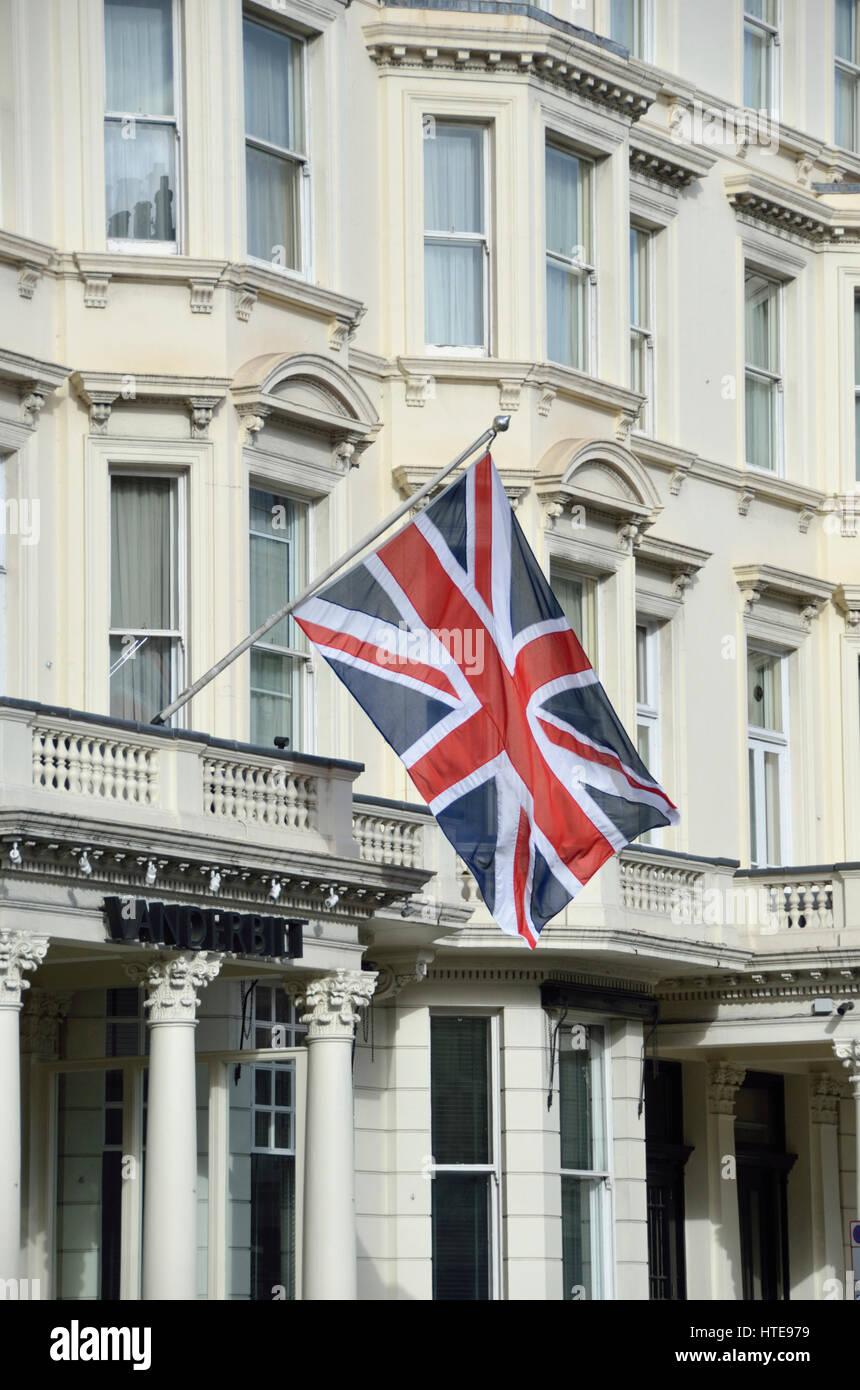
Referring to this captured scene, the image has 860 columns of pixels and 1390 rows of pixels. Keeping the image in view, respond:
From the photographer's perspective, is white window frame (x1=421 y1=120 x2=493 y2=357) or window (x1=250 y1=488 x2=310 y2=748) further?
white window frame (x1=421 y1=120 x2=493 y2=357)

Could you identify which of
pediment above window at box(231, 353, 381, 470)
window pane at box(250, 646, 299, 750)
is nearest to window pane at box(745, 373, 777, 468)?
pediment above window at box(231, 353, 381, 470)

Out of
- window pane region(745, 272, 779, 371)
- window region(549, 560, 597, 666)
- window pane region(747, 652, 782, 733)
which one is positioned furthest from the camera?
window pane region(745, 272, 779, 371)

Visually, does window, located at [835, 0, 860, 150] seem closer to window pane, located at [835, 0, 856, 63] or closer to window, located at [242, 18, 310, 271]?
window pane, located at [835, 0, 856, 63]

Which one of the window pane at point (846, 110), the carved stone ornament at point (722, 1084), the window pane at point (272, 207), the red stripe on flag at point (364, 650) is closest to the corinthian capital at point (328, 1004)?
the red stripe on flag at point (364, 650)

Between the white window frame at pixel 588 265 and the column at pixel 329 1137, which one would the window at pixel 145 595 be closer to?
the column at pixel 329 1137

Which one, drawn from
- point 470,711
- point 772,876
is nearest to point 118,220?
point 470,711

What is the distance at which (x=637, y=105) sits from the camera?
93.8 feet

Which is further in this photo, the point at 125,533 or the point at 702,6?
the point at 702,6

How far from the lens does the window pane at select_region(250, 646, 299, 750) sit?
24.7 m

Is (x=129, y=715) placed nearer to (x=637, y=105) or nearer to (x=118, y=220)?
(x=118, y=220)

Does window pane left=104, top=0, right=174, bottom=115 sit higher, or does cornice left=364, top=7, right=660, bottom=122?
cornice left=364, top=7, right=660, bottom=122

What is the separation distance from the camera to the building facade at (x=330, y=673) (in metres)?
22.5

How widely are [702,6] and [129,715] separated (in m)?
12.3

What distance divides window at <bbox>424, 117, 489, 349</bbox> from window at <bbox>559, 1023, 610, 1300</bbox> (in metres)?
6.67
